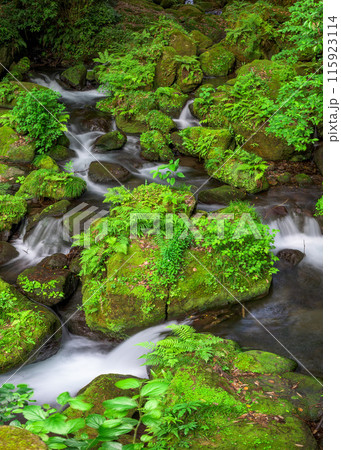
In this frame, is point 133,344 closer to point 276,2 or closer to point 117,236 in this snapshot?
point 117,236

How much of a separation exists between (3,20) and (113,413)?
1791cm

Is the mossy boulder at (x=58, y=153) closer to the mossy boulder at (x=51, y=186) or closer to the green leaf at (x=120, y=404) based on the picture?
the mossy boulder at (x=51, y=186)

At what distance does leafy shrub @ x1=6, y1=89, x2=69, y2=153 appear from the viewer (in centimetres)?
1103

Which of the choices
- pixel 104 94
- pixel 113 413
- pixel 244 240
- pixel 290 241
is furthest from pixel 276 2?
pixel 113 413

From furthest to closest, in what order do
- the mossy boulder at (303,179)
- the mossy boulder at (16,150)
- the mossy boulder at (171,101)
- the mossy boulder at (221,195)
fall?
the mossy boulder at (171,101)
the mossy boulder at (16,150)
the mossy boulder at (303,179)
the mossy boulder at (221,195)

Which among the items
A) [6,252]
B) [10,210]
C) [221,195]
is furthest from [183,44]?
[6,252]

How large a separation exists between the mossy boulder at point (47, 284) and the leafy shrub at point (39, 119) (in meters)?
4.79

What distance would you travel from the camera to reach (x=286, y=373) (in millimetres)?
5195

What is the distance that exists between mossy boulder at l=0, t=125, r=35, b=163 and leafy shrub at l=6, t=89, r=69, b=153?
0.76ft

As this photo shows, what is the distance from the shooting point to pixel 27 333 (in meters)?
6.25

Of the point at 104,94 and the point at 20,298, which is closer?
the point at 20,298

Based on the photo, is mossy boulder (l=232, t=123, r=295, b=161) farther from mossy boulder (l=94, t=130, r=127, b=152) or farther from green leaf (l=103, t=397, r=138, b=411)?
green leaf (l=103, t=397, r=138, b=411)

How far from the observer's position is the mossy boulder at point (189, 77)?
14164 millimetres

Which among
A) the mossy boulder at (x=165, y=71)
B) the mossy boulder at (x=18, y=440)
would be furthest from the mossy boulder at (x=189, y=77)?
the mossy boulder at (x=18, y=440)
